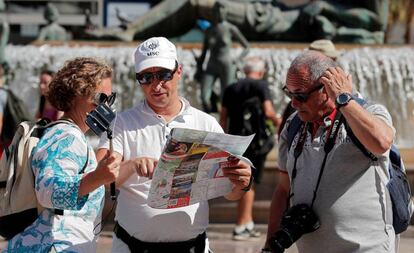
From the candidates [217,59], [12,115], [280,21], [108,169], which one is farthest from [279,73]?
[108,169]

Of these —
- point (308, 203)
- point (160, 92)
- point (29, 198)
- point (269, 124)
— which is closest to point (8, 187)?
point (29, 198)

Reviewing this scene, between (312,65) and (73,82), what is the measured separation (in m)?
0.91

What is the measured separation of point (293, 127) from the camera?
4.85 meters

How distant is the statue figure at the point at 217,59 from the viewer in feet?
47.3

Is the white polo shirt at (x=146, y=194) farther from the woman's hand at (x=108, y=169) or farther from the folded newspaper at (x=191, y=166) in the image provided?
the woman's hand at (x=108, y=169)

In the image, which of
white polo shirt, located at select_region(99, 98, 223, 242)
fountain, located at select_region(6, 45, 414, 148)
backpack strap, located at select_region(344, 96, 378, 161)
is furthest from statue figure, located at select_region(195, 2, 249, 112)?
backpack strap, located at select_region(344, 96, 378, 161)

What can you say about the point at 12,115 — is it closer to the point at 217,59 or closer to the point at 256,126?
the point at 256,126

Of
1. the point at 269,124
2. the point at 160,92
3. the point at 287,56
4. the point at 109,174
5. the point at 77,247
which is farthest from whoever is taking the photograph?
the point at 287,56

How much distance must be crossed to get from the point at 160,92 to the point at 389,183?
998 mm

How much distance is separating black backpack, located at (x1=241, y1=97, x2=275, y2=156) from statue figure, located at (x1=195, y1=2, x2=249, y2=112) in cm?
391

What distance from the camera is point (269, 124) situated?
10.7 m

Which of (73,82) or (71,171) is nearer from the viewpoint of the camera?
(71,171)

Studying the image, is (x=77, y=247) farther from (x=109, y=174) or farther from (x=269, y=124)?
(x=269, y=124)

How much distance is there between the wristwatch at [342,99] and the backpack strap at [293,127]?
0.42m
